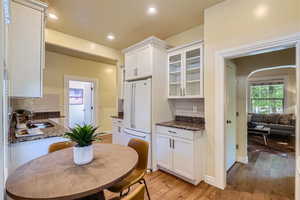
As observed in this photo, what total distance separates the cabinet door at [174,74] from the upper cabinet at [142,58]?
1.05ft

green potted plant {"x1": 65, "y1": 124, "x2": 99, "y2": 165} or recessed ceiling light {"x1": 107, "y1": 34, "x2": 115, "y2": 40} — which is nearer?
green potted plant {"x1": 65, "y1": 124, "x2": 99, "y2": 165}

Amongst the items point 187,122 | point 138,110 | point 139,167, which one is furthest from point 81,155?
point 187,122

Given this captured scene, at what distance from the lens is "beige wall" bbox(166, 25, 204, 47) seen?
9.46ft

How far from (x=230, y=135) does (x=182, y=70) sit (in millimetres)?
1537

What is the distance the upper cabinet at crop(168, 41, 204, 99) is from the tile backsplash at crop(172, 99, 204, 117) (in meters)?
0.32

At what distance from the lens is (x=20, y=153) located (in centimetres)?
162

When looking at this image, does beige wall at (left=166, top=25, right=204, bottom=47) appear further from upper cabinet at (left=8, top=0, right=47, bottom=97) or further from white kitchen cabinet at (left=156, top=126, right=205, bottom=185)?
upper cabinet at (left=8, top=0, right=47, bottom=97)

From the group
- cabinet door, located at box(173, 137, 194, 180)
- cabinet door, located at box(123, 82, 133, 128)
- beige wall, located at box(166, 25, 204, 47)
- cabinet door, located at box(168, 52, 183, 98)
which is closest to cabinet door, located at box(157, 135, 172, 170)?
cabinet door, located at box(173, 137, 194, 180)

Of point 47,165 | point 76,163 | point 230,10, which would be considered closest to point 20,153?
point 47,165

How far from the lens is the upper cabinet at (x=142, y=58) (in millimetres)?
2686

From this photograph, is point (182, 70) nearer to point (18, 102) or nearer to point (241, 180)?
point (241, 180)

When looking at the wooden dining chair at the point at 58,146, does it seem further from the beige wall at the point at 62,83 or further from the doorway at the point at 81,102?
the doorway at the point at 81,102

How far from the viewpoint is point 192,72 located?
268 cm

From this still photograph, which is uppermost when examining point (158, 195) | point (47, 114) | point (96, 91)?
point (96, 91)
